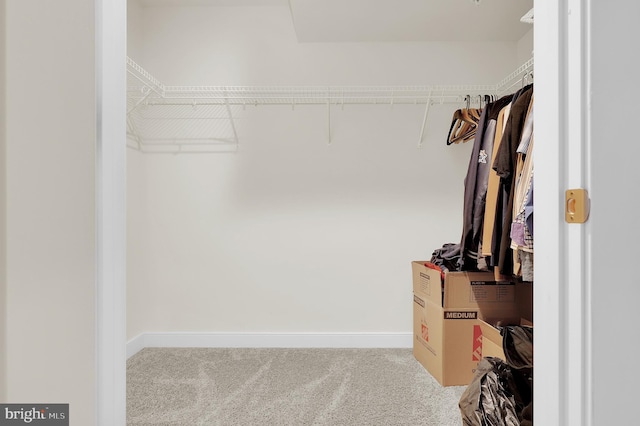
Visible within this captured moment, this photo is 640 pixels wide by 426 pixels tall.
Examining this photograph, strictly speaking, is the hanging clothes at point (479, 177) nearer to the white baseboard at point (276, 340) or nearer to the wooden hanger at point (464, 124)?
the wooden hanger at point (464, 124)

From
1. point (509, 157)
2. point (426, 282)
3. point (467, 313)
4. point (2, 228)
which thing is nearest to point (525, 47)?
point (509, 157)

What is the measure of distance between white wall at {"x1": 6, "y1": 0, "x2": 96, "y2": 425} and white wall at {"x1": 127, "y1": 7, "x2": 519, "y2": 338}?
2.01m

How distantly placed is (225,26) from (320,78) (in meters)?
0.86

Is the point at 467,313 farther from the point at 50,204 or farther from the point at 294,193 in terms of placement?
the point at 50,204

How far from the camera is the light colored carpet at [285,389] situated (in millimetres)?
1654

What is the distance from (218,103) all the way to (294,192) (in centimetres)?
93

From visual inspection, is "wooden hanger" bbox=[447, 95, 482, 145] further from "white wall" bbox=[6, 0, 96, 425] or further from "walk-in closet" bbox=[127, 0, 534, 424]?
"white wall" bbox=[6, 0, 96, 425]

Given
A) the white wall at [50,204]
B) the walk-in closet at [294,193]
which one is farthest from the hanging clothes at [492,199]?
the white wall at [50,204]

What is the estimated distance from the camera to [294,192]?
102 inches

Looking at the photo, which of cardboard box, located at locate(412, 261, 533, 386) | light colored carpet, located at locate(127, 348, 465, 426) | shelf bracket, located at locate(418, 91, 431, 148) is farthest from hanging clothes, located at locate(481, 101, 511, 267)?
light colored carpet, located at locate(127, 348, 465, 426)

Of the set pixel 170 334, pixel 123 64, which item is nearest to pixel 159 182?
pixel 170 334

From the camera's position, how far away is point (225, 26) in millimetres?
2572
